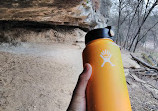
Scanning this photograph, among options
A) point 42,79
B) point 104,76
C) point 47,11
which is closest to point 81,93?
point 104,76

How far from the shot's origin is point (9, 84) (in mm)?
2408

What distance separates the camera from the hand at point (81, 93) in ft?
3.49

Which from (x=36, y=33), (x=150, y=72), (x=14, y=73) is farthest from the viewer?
(x=150, y=72)

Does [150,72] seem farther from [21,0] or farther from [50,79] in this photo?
[21,0]

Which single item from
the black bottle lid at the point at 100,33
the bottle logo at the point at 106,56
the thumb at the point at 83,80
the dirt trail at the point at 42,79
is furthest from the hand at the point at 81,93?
the dirt trail at the point at 42,79

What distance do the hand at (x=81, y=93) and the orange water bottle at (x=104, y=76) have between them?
45 millimetres

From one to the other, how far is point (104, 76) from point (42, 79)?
201 centimetres

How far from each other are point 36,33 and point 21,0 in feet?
4.95

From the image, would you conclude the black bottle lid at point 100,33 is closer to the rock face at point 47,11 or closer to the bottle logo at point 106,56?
the bottle logo at point 106,56

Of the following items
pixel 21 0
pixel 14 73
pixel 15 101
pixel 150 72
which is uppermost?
pixel 21 0

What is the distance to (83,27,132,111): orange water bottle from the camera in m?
0.96

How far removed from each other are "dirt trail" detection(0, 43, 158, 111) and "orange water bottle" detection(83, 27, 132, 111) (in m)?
1.43

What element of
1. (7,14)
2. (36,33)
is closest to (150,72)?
(36,33)

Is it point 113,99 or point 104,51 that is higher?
point 104,51
